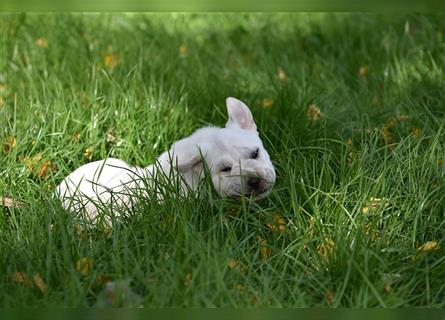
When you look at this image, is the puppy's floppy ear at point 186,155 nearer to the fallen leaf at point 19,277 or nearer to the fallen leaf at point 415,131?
the fallen leaf at point 19,277

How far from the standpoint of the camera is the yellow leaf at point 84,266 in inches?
133

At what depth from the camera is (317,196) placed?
148 inches

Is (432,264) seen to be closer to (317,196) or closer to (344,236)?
(344,236)

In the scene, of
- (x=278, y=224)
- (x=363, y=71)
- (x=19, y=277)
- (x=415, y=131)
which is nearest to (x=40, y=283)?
(x=19, y=277)

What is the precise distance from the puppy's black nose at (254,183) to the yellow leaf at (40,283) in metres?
1.03

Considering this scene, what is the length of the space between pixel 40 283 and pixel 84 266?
0.66 feet

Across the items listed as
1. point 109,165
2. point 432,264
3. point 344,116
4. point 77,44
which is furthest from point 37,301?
point 77,44

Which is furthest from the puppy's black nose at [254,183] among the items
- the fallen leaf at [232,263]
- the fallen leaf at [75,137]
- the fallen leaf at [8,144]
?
the fallen leaf at [8,144]

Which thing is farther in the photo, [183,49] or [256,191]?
[183,49]

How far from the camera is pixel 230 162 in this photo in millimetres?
3777

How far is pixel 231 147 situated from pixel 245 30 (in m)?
3.23

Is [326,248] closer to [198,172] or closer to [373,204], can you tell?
[373,204]

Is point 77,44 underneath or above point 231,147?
above

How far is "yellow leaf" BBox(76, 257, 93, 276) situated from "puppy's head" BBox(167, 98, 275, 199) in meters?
0.69
